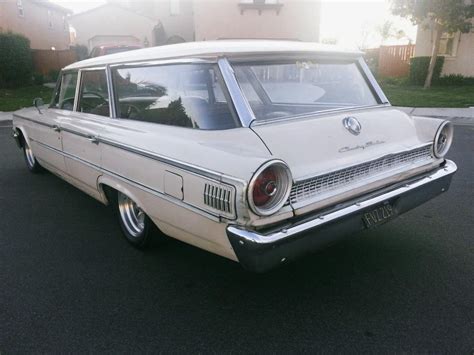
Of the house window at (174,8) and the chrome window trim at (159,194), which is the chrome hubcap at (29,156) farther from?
the house window at (174,8)

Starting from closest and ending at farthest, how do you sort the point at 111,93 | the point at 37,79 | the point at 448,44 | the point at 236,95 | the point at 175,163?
the point at 175,163, the point at 236,95, the point at 111,93, the point at 448,44, the point at 37,79

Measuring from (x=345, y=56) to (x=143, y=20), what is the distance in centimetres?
2352

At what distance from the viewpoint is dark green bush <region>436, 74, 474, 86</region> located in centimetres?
1691

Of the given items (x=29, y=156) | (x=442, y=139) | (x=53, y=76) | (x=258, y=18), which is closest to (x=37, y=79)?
(x=53, y=76)

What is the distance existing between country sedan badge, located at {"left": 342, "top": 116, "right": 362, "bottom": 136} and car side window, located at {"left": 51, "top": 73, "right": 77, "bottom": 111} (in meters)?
2.85

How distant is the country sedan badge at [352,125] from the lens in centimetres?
288

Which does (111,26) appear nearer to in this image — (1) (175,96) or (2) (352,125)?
(1) (175,96)

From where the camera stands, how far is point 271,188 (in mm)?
2316

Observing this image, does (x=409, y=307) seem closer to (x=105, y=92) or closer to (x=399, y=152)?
(x=399, y=152)

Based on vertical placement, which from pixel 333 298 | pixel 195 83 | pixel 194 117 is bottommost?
pixel 333 298

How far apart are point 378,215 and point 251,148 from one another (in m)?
1.01

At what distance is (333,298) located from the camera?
110 inches

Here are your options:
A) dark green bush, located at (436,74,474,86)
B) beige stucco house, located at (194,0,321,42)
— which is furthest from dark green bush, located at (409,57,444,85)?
beige stucco house, located at (194,0,321,42)

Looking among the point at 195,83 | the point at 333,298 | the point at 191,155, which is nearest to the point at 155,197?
the point at 191,155
